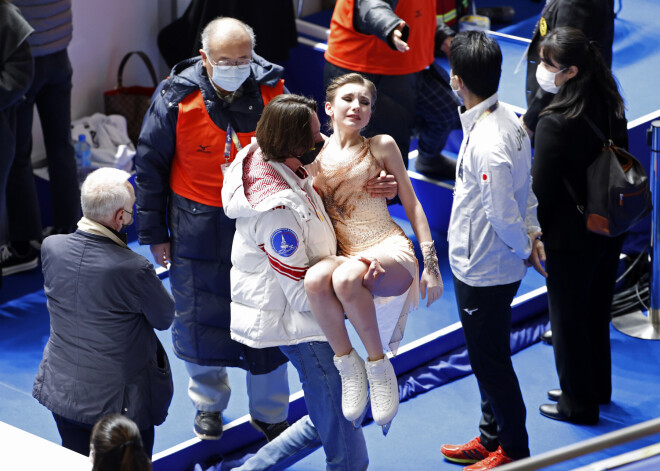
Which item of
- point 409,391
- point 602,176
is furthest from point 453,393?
point 602,176

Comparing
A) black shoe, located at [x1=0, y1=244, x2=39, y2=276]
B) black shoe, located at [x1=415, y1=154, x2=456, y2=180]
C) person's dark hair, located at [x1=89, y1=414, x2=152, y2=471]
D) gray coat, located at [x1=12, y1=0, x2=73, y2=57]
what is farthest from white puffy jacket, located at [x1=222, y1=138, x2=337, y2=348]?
black shoe, located at [x1=415, y1=154, x2=456, y2=180]

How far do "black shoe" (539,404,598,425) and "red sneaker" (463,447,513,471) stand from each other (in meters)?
0.53

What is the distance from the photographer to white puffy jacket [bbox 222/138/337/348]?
321 centimetres

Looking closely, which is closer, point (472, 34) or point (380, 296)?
point (380, 296)

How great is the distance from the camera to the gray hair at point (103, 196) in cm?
334

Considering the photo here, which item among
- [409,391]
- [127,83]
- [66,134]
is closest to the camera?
[409,391]

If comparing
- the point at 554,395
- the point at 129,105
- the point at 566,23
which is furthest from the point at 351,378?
the point at 129,105

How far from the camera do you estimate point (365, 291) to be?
325 cm

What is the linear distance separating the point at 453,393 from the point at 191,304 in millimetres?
1399

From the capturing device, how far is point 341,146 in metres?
3.53

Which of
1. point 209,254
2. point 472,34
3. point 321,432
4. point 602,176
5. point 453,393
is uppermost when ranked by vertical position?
point 472,34

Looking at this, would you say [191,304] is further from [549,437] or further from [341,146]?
[549,437]

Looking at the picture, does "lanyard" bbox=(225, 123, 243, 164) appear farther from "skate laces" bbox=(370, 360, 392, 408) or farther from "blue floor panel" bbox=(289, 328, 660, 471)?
"blue floor panel" bbox=(289, 328, 660, 471)

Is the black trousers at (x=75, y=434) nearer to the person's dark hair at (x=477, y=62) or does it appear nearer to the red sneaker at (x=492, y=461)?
the red sneaker at (x=492, y=461)
